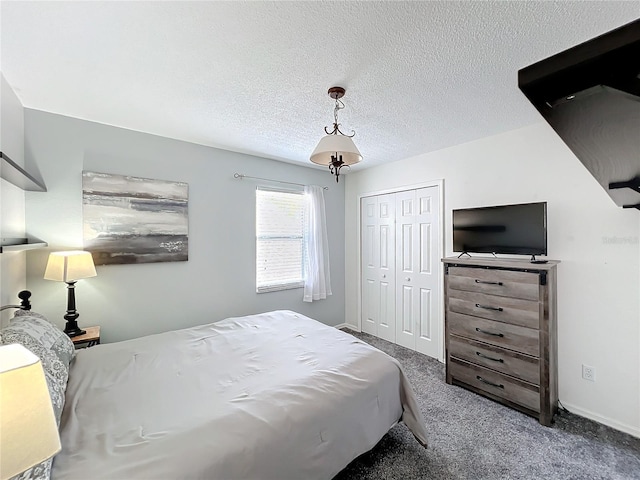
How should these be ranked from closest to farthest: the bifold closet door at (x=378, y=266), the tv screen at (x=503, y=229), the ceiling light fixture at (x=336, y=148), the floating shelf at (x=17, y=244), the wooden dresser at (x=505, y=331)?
the floating shelf at (x=17, y=244) → the ceiling light fixture at (x=336, y=148) → the wooden dresser at (x=505, y=331) → the tv screen at (x=503, y=229) → the bifold closet door at (x=378, y=266)

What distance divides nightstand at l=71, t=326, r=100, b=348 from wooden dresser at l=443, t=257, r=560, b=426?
3.18 metres

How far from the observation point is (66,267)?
2.20m

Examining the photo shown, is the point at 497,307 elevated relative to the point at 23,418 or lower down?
lower down

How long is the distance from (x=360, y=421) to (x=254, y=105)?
7.71 feet

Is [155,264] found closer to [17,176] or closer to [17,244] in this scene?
[17,244]

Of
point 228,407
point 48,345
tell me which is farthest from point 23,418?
point 48,345

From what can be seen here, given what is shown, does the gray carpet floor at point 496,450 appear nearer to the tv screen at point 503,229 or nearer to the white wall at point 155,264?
the tv screen at point 503,229

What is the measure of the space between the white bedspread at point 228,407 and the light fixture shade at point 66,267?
60 cm

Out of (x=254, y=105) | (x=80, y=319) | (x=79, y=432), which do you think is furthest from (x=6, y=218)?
(x=254, y=105)

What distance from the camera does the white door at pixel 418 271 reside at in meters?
3.48

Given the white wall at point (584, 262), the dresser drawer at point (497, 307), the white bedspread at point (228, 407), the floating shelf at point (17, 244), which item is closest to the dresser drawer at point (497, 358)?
the dresser drawer at point (497, 307)

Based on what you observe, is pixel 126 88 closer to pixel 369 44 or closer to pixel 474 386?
pixel 369 44

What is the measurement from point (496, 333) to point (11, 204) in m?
3.93

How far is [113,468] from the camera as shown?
103 cm
